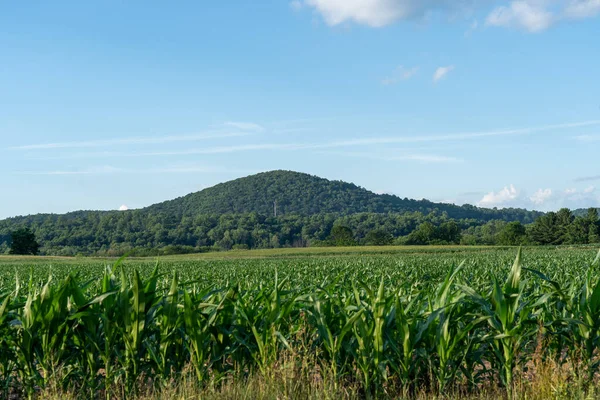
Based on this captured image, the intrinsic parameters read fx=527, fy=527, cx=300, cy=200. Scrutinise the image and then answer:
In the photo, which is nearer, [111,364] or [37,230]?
[111,364]

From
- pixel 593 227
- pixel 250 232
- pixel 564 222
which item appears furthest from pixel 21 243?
pixel 593 227

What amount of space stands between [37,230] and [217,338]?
143 metres

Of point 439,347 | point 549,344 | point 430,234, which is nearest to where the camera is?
point 439,347

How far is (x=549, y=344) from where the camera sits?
20.0 feet

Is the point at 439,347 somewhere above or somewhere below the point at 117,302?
below

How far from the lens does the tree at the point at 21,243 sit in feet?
335

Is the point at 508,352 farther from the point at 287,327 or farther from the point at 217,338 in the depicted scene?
the point at 217,338

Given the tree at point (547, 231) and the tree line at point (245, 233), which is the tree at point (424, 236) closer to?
the tree line at point (245, 233)

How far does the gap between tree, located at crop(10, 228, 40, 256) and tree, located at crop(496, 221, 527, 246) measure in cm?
9921

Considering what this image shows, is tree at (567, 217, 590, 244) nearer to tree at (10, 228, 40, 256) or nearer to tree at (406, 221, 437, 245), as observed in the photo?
tree at (406, 221, 437, 245)

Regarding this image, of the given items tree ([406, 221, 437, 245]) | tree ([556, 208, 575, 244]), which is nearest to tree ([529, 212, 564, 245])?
tree ([556, 208, 575, 244])

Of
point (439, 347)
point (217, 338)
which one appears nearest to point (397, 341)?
point (439, 347)

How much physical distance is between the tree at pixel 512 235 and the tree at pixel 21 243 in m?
99.2

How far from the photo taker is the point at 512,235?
119 meters
